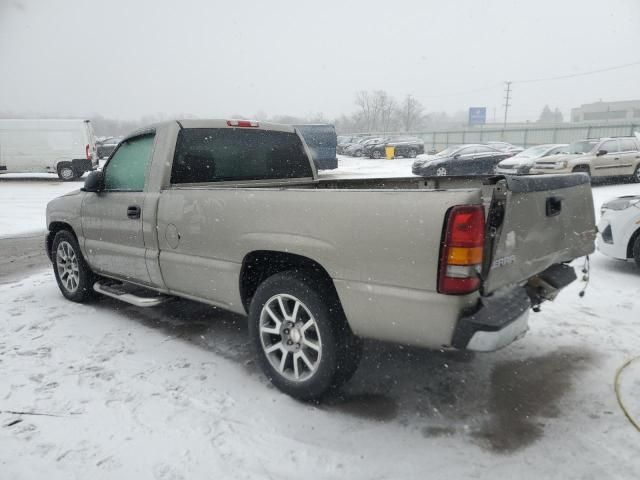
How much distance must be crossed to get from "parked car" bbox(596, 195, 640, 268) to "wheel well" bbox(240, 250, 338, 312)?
173 inches

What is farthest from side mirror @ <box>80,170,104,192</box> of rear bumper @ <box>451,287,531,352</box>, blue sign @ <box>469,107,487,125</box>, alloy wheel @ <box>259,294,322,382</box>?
blue sign @ <box>469,107,487,125</box>

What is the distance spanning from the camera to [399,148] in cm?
3462

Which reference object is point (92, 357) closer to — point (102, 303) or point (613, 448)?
point (102, 303)

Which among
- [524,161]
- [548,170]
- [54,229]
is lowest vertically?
[548,170]

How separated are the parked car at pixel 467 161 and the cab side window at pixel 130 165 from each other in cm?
1768

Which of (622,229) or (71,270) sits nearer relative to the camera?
(71,270)

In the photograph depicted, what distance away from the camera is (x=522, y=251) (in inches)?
101

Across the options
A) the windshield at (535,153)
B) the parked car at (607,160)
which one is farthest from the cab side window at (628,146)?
the windshield at (535,153)

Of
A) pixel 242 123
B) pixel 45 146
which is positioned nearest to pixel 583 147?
pixel 242 123

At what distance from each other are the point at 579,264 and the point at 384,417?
13.6ft

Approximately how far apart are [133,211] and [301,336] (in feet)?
6.41

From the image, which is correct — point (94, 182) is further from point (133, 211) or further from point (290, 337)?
point (290, 337)

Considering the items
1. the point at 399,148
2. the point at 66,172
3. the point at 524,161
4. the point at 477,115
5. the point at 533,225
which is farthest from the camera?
the point at 477,115

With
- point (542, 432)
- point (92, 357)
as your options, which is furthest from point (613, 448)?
point (92, 357)
